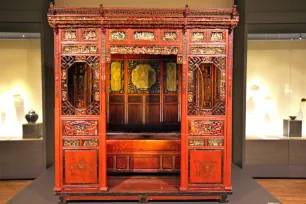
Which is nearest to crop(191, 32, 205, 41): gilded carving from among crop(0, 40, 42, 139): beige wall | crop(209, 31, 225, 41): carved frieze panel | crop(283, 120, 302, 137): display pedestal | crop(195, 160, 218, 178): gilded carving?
crop(209, 31, 225, 41): carved frieze panel

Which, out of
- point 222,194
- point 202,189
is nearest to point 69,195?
point 202,189

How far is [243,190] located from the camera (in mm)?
4199

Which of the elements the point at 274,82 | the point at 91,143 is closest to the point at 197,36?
the point at 91,143

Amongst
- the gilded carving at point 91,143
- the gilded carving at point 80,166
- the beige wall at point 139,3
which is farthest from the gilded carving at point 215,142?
the beige wall at point 139,3

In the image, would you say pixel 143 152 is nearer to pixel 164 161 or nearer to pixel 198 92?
pixel 164 161

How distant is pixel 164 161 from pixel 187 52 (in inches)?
69.8

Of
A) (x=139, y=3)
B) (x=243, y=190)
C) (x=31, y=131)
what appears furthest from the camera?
(x=139, y=3)

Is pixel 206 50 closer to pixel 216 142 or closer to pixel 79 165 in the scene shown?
pixel 216 142

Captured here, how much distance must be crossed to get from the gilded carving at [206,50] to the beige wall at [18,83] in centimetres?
316

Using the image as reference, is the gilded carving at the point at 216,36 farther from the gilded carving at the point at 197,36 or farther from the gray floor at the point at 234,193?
the gray floor at the point at 234,193

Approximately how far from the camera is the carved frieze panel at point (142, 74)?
5.16 metres

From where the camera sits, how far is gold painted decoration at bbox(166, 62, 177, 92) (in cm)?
517

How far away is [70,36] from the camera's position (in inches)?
144

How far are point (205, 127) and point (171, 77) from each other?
1669 millimetres
